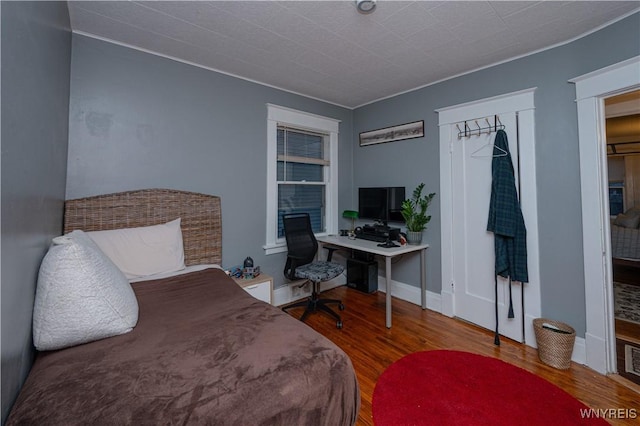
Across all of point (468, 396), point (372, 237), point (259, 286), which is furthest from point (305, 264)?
point (468, 396)

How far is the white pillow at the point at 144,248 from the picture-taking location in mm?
1958

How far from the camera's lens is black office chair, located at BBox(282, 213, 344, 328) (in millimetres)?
2750

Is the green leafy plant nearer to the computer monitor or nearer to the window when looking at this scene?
the computer monitor

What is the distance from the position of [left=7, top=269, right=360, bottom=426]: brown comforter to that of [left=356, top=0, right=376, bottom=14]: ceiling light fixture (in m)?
2.01

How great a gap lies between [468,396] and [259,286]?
1.83 meters

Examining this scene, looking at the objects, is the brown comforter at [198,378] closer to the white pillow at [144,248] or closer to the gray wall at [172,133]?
the white pillow at [144,248]

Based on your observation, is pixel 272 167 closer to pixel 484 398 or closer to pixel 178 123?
pixel 178 123

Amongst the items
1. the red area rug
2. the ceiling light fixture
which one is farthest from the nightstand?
the ceiling light fixture

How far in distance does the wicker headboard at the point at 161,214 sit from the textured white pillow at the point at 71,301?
109cm

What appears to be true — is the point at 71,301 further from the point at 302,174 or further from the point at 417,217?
the point at 417,217

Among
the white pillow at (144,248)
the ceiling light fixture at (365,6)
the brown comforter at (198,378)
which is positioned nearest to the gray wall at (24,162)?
the brown comforter at (198,378)

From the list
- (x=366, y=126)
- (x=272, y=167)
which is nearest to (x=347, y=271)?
(x=272, y=167)

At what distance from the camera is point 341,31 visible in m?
2.06

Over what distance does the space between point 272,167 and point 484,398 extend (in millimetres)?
2805
